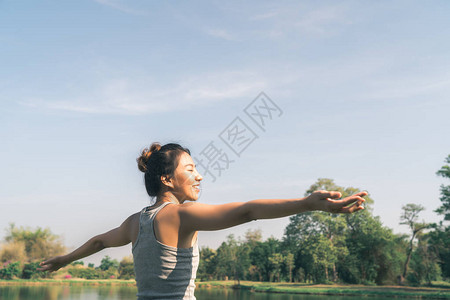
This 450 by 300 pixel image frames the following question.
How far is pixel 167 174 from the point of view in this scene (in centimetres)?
175

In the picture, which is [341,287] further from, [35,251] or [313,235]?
[35,251]

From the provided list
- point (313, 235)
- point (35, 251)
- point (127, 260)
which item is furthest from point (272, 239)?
point (35, 251)

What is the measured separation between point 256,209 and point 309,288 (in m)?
35.0

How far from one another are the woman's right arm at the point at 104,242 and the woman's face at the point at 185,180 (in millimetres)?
209

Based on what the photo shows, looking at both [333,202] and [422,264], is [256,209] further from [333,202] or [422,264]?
[422,264]

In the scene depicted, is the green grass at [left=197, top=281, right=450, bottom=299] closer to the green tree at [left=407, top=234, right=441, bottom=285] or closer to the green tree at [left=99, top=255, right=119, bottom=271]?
the green tree at [left=407, top=234, right=441, bottom=285]

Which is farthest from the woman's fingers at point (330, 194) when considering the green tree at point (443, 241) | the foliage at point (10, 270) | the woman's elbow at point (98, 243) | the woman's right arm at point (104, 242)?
the foliage at point (10, 270)

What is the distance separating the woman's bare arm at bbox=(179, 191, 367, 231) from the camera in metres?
1.30

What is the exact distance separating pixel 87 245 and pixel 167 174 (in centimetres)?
72

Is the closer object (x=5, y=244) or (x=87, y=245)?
(x=87, y=245)

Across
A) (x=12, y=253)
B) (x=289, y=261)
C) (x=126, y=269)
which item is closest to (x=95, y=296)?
(x=289, y=261)

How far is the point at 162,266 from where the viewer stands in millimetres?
1575

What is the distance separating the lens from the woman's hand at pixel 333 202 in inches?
50.1

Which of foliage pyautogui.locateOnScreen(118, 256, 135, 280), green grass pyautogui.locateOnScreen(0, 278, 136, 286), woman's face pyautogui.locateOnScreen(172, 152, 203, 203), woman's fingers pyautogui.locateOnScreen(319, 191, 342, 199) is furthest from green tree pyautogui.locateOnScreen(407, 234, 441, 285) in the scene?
woman's fingers pyautogui.locateOnScreen(319, 191, 342, 199)
